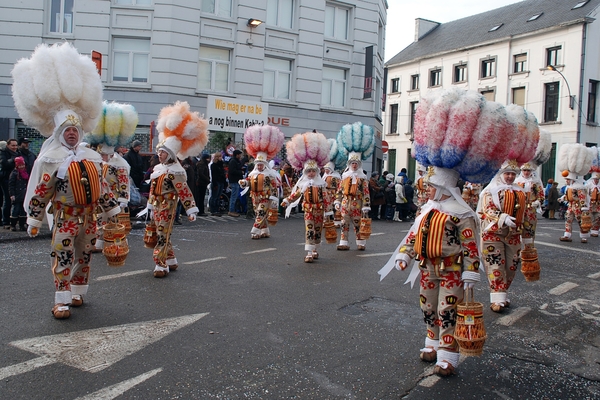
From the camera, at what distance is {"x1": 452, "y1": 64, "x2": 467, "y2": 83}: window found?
140ft

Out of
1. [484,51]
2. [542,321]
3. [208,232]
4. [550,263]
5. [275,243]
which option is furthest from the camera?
[484,51]

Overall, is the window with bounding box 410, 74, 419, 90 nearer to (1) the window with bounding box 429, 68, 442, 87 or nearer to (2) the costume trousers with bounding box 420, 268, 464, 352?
(1) the window with bounding box 429, 68, 442, 87

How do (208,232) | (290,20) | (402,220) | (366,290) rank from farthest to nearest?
(290,20), (402,220), (208,232), (366,290)

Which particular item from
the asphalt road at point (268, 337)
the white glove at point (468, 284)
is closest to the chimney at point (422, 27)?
the asphalt road at point (268, 337)

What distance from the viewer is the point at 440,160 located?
4.50 m

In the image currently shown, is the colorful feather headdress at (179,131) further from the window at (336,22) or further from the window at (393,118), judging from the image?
the window at (393,118)

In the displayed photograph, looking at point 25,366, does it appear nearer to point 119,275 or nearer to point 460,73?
point 119,275

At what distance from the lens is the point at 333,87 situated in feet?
83.1

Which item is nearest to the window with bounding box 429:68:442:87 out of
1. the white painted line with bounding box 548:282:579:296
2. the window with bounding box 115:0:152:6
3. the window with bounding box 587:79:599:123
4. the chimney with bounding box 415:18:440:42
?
the chimney with bounding box 415:18:440:42

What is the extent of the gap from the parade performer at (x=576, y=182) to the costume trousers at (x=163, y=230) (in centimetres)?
1044

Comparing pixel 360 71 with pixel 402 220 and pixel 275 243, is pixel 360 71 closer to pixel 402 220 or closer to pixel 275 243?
pixel 402 220

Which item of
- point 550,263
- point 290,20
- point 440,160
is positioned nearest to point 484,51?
point 290,20

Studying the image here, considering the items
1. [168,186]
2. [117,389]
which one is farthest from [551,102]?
[117,389]

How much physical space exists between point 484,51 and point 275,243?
35.3m
